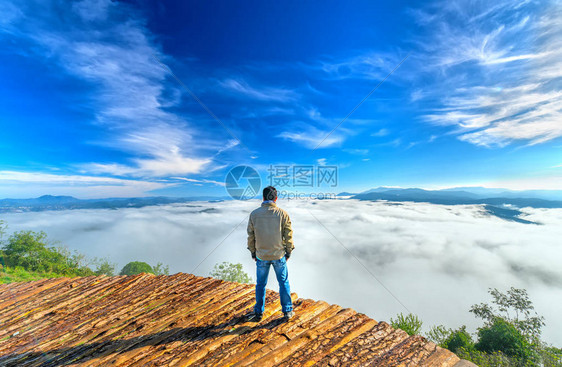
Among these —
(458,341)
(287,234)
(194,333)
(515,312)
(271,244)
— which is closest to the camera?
(194,333)

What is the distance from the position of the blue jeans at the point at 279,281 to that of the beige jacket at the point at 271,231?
0.15 metres

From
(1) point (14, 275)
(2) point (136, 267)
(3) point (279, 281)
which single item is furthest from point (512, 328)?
(2) point (136, 267)

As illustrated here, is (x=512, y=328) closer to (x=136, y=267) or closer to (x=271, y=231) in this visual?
(x=271, y=231)

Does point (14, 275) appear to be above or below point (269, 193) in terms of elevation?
below

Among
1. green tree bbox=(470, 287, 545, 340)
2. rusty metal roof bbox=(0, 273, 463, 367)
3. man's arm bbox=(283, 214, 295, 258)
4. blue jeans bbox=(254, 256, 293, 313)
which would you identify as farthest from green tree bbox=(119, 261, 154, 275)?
green tree bbox=(470, 287, 545, 340)

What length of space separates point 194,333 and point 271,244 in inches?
92.4

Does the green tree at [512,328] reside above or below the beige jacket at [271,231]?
below

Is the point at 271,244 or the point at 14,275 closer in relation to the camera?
the point at 271,244

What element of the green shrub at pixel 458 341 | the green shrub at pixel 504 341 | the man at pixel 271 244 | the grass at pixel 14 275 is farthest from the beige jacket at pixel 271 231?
the green shrub at pixel 504 341

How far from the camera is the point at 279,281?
5.09 meters

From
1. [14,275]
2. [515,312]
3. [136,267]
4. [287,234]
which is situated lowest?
[515,312]

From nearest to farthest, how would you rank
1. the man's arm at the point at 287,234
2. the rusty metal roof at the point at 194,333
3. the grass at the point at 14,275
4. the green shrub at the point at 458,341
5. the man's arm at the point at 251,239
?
the rusty metal roof at the point at 194,333 → the man's arm at the point at 287,234 → the man's arm at the point at 251,239 → the grass at the point at 14,275 → the green shrub at the point at 458,341

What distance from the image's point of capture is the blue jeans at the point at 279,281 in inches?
197

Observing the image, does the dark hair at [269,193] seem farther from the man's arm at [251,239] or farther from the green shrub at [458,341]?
the green shrub at [458,341]
